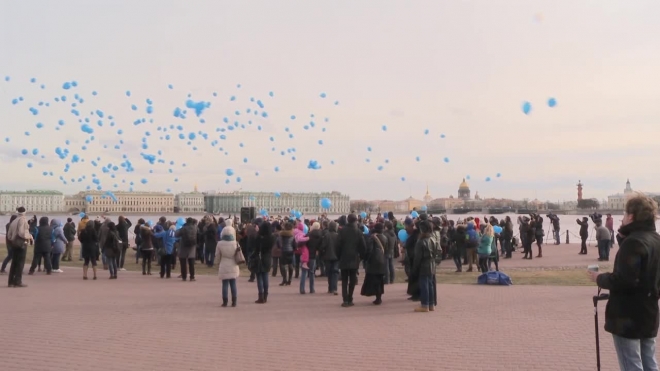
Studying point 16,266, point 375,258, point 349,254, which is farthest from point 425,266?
point 16,266

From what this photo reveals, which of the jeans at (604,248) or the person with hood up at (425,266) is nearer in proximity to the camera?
the person with hood up at (425,266)

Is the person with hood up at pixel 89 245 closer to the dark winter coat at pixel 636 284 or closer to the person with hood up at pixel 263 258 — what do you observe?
the person with hood up at pixel 263 258

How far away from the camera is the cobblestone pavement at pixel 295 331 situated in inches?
257

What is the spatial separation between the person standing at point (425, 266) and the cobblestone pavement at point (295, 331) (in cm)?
31

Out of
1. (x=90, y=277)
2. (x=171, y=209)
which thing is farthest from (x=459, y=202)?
(x=90, y=277)

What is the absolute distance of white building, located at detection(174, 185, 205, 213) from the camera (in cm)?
11212

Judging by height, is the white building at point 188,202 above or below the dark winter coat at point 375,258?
above

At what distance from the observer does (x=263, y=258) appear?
11141 millimetres

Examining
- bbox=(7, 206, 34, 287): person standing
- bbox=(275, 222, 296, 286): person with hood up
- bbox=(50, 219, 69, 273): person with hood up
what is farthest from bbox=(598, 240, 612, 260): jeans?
bbox=(7, 206, 34, 287): person standing

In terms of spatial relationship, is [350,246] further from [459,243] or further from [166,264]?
[459,243]

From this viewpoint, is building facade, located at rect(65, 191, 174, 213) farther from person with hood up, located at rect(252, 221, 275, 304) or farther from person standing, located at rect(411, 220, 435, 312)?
person standing, located at rect(411, 220, 435, 312)

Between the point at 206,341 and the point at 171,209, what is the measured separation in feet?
367

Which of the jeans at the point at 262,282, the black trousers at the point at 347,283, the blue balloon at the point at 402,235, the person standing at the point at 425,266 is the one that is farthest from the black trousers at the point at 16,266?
the blue balloon at the point at 402,235

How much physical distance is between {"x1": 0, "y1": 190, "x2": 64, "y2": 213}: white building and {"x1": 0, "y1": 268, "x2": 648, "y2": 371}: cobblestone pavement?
366 ft
